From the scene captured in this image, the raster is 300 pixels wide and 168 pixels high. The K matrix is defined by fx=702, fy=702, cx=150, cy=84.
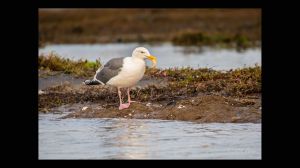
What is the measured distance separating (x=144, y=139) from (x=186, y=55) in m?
17.4

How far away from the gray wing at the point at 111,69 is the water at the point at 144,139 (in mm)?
808

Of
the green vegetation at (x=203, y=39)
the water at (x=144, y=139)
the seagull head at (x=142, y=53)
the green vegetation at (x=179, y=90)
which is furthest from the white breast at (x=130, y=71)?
the green vegetation at (x=203, y=39)

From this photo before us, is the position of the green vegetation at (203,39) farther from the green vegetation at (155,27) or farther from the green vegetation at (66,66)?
the green vegetation at (66,66)

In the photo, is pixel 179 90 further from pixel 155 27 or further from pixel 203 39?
pixel 155 27

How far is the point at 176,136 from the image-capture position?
33.4ft

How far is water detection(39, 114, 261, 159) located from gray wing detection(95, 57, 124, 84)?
0.81m

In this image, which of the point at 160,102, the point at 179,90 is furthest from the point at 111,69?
the point at 179,90

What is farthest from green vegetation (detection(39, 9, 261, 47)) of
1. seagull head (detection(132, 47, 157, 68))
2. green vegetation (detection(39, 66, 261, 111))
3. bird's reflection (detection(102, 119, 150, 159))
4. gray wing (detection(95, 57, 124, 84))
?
bird's reflection (detection(102, 119, 150, 159))

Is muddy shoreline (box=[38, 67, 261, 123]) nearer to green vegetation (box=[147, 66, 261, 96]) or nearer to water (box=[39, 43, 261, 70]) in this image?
green vegetation (box=[147, 66, 261, 96])

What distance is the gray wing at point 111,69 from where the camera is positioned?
Result: 12.2 metres

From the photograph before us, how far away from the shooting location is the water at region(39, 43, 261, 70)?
22.7m
